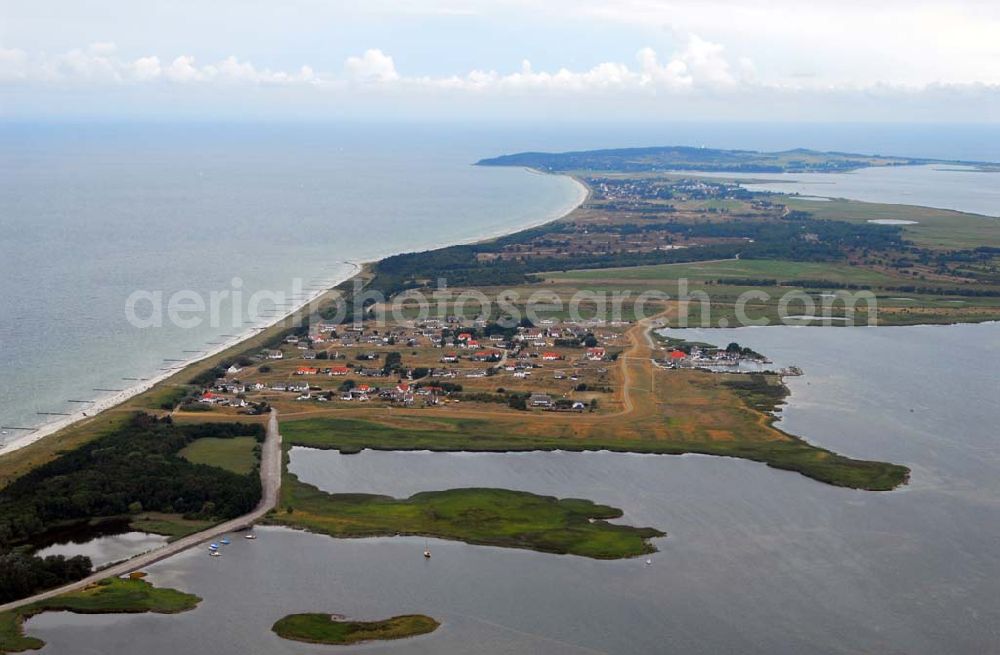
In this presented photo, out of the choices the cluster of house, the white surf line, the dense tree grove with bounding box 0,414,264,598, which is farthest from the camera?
the cluster of house

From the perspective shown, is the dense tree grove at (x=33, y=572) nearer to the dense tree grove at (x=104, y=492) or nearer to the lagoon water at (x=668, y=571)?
the dense tree grove at (x=104, y=492)

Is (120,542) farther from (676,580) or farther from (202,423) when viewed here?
(676,580)

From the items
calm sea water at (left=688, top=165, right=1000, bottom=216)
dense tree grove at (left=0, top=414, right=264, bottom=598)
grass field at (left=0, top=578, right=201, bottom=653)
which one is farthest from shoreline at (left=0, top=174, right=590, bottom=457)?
calm sea water at (left=688, top=165, right=1000, bottom=216)

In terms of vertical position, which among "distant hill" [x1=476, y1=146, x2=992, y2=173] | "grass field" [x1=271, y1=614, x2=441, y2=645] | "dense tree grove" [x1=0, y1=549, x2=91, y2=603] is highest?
"distant hill" [x1=476, y1=146, x2=992, y2=173]

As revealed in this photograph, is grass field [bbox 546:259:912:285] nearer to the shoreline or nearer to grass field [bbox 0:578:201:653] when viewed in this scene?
the shoreline

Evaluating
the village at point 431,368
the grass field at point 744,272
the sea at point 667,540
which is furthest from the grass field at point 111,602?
the grass field at point 744,272
